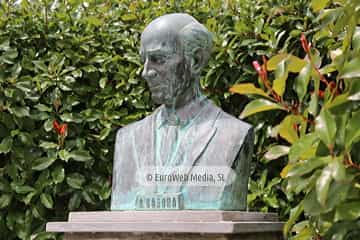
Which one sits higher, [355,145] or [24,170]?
[355,145]

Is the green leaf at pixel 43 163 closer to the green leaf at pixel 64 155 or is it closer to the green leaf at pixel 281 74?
the green leaf at pixel 64 155

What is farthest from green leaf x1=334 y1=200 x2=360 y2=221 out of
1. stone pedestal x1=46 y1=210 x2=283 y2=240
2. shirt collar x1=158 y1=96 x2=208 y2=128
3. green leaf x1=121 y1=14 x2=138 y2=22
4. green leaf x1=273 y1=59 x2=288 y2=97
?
green leaf x1=121 y1=14 x2=138 y2=22

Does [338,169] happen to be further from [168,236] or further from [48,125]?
[48,125]

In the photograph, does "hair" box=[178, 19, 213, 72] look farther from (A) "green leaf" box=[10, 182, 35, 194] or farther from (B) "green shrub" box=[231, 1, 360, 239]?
(A) "green leaf" box=[10, 182, 35, 194]

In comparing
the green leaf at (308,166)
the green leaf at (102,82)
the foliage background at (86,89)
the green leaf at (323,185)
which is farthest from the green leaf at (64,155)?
the green leaf at (323,185)

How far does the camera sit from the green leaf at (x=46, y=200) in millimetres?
3672

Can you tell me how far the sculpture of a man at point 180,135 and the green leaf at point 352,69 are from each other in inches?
45.9

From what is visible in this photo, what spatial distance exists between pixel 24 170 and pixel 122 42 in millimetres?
1050

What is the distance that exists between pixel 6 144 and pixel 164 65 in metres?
1.46

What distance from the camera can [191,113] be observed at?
2826 millimetres

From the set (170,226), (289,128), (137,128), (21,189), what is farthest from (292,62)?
(21,189)

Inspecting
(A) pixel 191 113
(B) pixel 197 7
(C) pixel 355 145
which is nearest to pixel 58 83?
(B) pixel 197 7

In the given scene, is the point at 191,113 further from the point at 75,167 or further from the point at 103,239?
the point at 75,167

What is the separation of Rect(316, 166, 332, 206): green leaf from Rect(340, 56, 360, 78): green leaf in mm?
224
